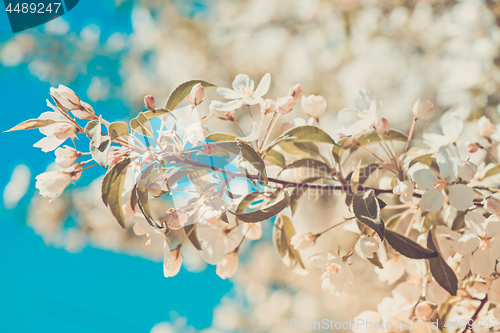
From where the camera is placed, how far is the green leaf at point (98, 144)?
474 mm

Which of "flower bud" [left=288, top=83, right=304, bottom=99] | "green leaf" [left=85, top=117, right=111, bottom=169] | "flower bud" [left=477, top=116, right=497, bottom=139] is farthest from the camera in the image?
"flower bud" [left=477, top=116, right=497, bottom=139]

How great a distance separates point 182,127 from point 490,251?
1.95ft

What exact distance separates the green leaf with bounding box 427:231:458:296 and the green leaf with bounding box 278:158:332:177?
24cm

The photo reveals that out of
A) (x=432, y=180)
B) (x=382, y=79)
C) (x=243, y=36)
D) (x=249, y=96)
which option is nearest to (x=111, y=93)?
(x=243, y=36)

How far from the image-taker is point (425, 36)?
2.51 metres

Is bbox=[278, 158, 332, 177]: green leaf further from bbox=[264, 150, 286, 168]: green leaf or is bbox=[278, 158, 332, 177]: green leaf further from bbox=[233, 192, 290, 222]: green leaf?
bbox=[233, 192, 290, 222]: green leaf

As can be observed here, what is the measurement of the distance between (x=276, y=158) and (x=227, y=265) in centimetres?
24

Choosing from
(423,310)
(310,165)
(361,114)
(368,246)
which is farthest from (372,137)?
(423,310)

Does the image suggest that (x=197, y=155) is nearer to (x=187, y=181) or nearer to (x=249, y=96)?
(x=187, y=181)

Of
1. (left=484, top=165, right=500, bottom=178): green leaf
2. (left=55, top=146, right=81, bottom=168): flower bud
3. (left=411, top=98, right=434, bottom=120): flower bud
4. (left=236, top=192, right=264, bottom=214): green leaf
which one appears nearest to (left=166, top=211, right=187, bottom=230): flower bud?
(left=236, top=192, right=264, bottom=214): green leaf

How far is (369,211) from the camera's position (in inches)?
19.7

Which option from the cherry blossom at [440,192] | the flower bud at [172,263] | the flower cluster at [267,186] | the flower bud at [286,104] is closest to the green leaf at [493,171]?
the flower cluster at [267,186]

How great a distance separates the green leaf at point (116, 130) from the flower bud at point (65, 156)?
121 millimetres

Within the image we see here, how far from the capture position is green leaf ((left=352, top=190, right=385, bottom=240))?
1.58ft
